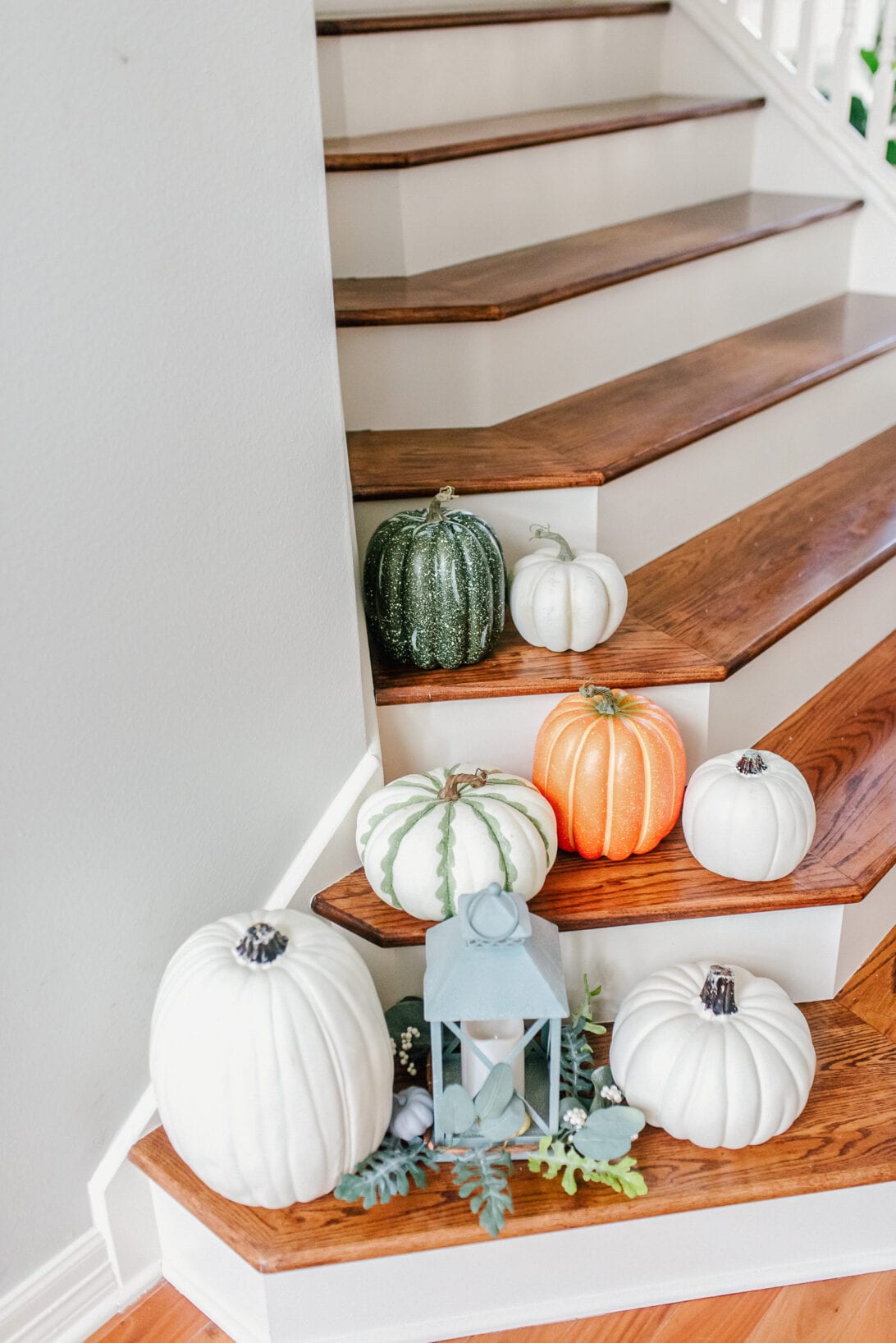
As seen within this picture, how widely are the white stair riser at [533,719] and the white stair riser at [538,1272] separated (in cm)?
65

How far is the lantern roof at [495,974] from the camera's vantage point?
133 cm

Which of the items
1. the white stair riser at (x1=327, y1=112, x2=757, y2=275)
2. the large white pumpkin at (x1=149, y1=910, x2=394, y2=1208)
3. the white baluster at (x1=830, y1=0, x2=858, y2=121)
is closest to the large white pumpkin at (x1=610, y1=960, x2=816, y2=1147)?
the large white pumpkin at (x1=149, y1=910, x2=394, y2=1208)

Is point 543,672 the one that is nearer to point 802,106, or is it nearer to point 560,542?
point 560,542

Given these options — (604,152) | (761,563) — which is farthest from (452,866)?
(604,152)

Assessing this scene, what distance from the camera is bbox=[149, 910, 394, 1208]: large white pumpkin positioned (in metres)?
1.26

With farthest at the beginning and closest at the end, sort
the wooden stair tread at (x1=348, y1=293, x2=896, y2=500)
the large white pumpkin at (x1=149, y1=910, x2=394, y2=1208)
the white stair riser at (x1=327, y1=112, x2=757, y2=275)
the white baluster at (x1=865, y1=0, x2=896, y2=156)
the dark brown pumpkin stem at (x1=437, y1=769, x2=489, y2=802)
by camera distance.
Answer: the white baluster at (x1=865, y1=0, x2=896, y2=156)
the white stair riser at (x1=327, y1=112, x2=757, y2=275)
the wooden stair tread at (x1=348, y1=293, x2=896, y2=500)
the dark brown pumpkin stem at (x1=437, y1=769, x2=489, y2=802)
the large white pumpkin at (x1=149, y1=910, x2=394, y2=1208)

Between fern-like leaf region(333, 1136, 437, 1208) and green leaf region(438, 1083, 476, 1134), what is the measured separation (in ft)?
0.19

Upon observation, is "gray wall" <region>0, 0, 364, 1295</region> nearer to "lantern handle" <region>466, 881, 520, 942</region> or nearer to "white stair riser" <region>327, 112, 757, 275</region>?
"lantern handle" <region>466, 881, 520, 942</region>

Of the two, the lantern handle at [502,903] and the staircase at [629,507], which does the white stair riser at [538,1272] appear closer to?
the staircase at [629,507]

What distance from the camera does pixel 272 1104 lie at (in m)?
1.27

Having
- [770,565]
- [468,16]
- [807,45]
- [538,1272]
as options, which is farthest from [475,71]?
[538,1272]

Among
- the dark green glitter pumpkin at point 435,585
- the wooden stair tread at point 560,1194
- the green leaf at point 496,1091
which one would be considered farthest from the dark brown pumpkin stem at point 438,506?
the wooden stair tread at point 560,1194

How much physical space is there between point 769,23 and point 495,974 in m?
2.39

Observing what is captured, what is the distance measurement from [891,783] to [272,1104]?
3.63 ft
